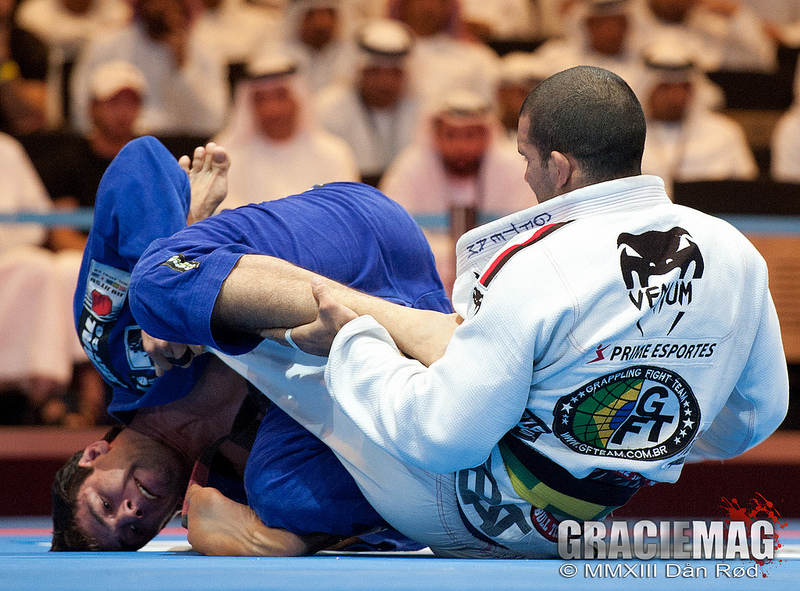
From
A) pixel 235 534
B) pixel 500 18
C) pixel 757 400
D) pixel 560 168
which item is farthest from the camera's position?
pixel 500 18

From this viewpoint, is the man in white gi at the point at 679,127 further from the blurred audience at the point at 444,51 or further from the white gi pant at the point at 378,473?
the white gi pant at the point at 378,473

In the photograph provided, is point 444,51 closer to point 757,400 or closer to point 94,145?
point 94,145

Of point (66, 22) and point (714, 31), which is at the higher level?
point (714, 31)

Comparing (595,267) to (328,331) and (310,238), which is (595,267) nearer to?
(328,331)

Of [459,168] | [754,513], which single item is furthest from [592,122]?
[459,168]

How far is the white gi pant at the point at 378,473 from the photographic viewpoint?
1.73m

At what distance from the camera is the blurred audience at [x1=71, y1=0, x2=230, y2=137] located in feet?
17.9

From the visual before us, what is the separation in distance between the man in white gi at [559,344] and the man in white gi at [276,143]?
11.0 ft

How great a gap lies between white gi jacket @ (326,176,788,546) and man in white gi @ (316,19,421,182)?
359 centimetres

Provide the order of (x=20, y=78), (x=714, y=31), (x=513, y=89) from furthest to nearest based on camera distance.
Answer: (x=714, y=31) < (x=20, y=78) < (x=513, y=89)

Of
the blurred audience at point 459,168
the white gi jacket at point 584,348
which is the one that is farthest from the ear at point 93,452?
the blurred audience at point 459,168

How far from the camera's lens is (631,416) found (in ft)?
5.11

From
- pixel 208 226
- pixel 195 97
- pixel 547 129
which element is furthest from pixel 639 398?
pixel 195 97

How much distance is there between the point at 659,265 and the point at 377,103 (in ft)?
13.0
